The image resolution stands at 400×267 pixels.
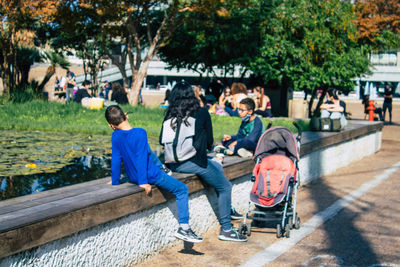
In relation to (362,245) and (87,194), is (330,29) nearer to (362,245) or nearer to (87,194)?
(362,245)

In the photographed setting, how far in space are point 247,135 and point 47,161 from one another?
9.21 ft

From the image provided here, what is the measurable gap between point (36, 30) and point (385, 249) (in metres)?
23.0

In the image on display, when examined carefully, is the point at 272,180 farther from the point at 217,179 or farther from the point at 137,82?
the point at 137,82

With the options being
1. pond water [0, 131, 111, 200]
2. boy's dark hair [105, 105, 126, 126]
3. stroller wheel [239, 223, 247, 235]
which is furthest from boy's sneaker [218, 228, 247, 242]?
boy's dark hair [105, 105, 126, 126]

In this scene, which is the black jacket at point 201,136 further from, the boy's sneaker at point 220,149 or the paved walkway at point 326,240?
the boy's sneaker at point 220,149

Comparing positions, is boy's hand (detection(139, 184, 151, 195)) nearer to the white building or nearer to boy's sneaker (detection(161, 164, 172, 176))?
boy's sneaker (detection(161, 164, 172, 176))

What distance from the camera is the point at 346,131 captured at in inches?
473

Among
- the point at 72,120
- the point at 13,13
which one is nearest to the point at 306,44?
the point at 13,13

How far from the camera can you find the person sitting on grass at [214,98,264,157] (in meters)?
7.30

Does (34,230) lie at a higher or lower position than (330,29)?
lower

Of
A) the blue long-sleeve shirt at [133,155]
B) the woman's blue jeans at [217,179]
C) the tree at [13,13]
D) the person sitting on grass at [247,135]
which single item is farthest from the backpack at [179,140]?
the tree at [13,13]

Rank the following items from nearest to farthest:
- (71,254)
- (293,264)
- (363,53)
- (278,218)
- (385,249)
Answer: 1. (71,254)
2. (293,264)
3. (385,249)
4. (278,218)
5. (363,53)

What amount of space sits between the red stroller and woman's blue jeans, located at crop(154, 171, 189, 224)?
1.19 meters

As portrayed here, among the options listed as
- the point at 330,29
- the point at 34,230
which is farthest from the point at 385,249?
the point at 330,29
